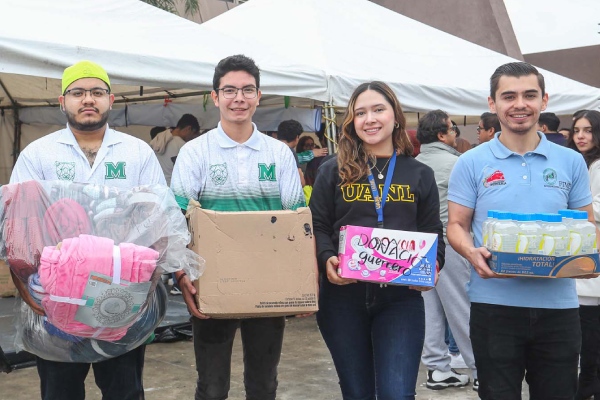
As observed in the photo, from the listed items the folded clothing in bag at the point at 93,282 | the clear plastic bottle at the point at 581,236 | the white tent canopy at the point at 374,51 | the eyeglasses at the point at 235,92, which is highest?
the white tent canopy at the point at 374,51

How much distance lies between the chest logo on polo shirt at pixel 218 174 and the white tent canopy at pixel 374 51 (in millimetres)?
3664

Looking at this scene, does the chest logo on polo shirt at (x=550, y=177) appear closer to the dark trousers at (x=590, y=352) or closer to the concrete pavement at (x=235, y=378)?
the dark trousers at (x=590, y=352)

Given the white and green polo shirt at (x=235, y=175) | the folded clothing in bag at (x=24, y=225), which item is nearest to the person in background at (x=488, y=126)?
the white and green polo shirt at (x=235, y=175)

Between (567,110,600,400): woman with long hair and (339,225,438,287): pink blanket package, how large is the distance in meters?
1.81

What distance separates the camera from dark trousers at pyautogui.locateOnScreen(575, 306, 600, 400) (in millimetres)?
4551

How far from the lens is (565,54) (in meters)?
22.0

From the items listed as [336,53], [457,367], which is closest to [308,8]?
[336,53]

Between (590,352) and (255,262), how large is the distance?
8.31 ft

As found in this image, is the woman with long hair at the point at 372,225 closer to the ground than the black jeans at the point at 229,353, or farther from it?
farther from it

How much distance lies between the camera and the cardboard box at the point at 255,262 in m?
3.09

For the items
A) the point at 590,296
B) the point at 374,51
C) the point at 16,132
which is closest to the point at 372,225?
the point at 590,296

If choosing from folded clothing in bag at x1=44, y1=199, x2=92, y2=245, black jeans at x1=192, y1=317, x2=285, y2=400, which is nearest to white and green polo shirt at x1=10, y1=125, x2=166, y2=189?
folded clothing in bag at x1=44, y1=199, x2=92, y2=245

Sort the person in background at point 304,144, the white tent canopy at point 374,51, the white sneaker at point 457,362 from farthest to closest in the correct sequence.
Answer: the person in background at point 304,144
the white tent canopy at point 374,51
the white sneaker at point 457,362

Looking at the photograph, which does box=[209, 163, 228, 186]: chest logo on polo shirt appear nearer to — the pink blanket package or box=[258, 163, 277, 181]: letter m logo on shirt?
box=[258, 163, 277, 181]: letter m logo on shirt
